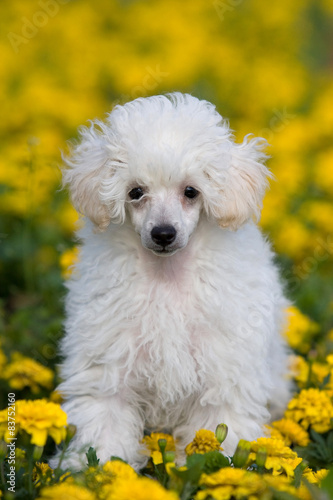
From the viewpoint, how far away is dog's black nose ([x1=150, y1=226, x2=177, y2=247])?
3141 mm

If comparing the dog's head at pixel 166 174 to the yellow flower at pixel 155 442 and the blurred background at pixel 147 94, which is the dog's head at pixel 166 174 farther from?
the blurred background at pixel 147 94

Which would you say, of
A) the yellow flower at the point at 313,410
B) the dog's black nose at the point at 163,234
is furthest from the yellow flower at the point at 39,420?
the yellow flower at the point at 313,410

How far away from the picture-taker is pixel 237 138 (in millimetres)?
7949

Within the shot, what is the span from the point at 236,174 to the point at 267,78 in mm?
6569

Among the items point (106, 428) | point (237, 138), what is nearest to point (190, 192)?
point (106, 428)

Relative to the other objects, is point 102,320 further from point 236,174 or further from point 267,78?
point 267,78

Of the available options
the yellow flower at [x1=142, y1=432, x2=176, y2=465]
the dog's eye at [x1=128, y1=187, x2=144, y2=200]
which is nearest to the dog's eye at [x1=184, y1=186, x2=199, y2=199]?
the dog's eye at [x1=128, y1=187, x2=144, y2=200]

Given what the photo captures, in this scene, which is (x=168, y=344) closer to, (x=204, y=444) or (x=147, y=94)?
(x=204, y=444)

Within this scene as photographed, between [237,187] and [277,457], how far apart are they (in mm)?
1185

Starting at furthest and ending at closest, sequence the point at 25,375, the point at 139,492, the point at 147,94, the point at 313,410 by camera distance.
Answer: the point at 147,94 < the point at 25,375 < the point at 313,410 < the point at 139,492

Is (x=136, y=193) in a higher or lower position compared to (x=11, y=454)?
higher

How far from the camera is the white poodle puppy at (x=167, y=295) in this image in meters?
3.29

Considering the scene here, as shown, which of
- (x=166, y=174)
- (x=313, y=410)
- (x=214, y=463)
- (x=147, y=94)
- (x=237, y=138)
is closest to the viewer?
(x=214, y=463)

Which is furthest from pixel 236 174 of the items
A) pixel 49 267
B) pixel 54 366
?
pixel 49 267
